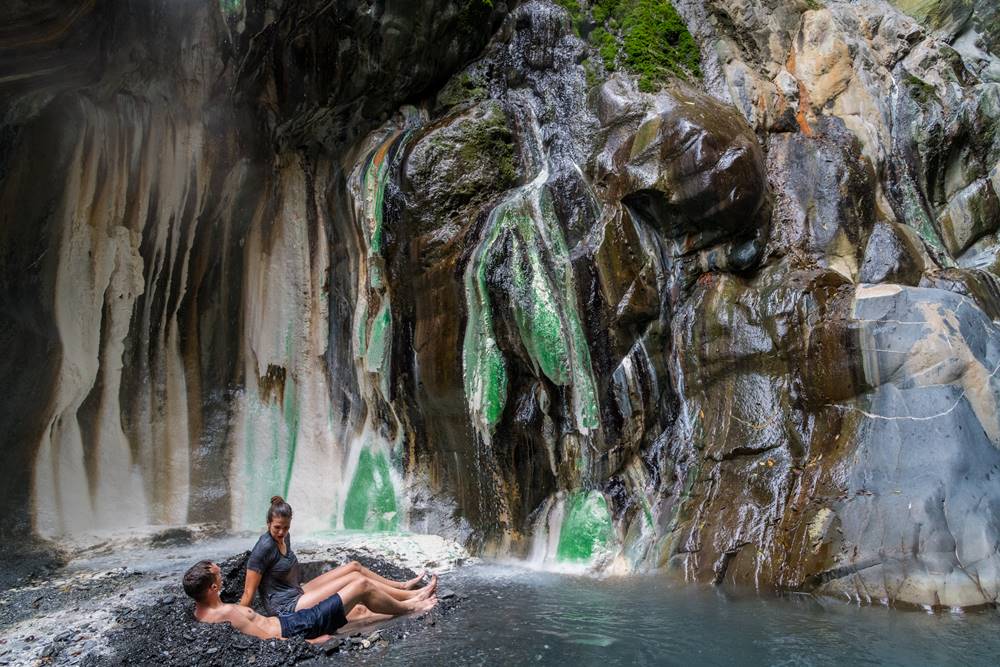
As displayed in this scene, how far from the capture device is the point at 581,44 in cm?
819

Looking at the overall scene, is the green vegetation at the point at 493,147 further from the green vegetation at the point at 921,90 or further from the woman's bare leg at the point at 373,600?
the green vegetation at the point at 921,90

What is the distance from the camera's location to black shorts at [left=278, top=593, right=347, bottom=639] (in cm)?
409

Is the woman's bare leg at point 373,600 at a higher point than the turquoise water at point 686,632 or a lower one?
higher

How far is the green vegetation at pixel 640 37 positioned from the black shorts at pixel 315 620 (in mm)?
6036

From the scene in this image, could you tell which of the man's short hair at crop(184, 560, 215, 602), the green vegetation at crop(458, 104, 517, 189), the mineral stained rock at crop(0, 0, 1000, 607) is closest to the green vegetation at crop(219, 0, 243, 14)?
the mineral stained rock at crop(0, 0, 1000, 607)

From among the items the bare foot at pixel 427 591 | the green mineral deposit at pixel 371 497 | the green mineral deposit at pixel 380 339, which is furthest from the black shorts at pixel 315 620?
the green mineral deposit at pixel 380 339

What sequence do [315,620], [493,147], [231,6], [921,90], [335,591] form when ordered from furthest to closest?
[921,90], [493,147], [231,6], [335,591], [315,620]

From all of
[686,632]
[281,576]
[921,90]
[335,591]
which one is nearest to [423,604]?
[335,591]

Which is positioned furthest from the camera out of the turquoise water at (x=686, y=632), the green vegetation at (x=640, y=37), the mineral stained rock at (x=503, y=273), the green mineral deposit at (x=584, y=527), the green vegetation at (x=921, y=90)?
the green vegetation at (x=921, y=90)

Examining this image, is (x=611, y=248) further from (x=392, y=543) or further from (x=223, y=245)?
(x=223, y=245)

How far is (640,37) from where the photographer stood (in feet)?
26.3

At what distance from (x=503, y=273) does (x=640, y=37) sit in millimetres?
3507

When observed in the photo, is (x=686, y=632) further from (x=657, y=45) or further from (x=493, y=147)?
(x=657, y=45)

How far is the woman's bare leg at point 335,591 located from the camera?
4363 mm
